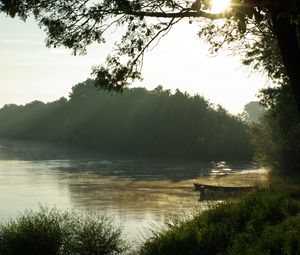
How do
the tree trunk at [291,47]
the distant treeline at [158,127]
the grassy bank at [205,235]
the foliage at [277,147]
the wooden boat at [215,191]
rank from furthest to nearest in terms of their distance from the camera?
1. the distant treeline at [158,127]
2. the foliage at [277,147]
3. the wooden boat at [215,191]
4. the grassy bank at [205,235]
5. the tree trunk at [291,47]

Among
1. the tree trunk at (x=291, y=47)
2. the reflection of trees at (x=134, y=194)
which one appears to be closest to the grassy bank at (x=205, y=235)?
the tree trunk at (x=291, y=47)

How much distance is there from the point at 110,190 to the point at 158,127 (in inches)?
3183

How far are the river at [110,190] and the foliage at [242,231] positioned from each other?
10558 millimetres

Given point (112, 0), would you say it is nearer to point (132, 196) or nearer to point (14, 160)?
point (132, 196)

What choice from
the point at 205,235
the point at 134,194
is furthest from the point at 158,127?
the point at 205,235

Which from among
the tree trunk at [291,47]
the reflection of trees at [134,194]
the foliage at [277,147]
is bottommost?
the reflection of trees at [134,194]

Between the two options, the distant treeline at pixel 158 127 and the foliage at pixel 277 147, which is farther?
the distant treeline at pixel 158 127

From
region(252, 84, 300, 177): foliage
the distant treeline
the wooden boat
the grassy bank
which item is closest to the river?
the wooden boat

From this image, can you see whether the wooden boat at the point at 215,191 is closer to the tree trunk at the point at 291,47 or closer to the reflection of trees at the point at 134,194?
the reflection of trees at the point at 134,194

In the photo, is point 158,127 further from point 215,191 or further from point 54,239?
point 54,239

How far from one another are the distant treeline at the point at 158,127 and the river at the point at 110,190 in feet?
120

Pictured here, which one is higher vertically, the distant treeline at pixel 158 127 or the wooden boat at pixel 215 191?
the distant treeline at pixel 158 127

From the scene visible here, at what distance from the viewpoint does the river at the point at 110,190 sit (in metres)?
43.7

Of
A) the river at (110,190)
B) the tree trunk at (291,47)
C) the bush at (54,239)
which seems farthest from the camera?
the river at (110,190)
